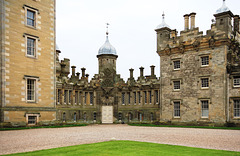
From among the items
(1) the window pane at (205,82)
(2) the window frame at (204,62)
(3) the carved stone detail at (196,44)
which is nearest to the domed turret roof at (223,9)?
(3) the carved stone detail at (196,44)

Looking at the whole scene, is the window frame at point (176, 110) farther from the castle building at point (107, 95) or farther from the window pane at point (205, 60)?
the window pane at point (205, 60)

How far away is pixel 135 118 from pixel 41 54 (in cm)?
1710

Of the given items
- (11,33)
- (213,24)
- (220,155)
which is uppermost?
(213,24)

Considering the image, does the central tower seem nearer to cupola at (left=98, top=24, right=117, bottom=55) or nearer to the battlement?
cupola at (left=98, top=24, right=117, bottom=55)

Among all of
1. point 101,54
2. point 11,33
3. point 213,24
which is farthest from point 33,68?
point 213,24

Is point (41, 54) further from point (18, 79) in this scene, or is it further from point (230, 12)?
point (230, 12)

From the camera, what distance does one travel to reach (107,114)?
37.2 m

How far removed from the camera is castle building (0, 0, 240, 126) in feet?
71.8

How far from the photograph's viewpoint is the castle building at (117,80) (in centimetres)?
2188

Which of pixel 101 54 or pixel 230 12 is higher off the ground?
pixel 230 12

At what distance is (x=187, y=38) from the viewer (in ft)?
96.5

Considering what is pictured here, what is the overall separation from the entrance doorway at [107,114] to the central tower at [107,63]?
11.4 feet

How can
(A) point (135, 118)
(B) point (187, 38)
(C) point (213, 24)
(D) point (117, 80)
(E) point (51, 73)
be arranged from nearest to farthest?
Answer: (E) point (51, 73) < (C) point (213, 24) < (B) point (187, 38) < (A) point (135, 118) < (D) point (117, 80)

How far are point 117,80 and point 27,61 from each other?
58.4ft
